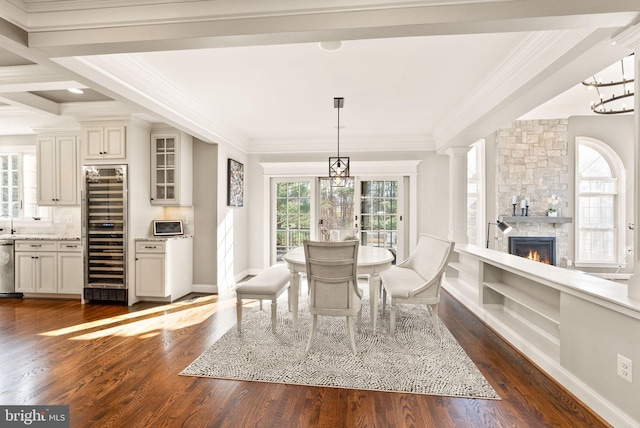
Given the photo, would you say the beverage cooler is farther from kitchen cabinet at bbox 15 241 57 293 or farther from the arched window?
the arched window

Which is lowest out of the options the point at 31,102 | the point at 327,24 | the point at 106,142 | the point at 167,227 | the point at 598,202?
the point at 167,227

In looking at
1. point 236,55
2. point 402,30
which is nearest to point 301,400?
point 402,30

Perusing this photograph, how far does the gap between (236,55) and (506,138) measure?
213 inches

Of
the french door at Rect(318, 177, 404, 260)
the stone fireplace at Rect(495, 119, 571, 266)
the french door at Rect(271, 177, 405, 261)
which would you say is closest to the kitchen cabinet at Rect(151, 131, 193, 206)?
the french door at Rect(271, 177, 405, 261)

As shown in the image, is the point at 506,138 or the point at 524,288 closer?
the point at 524,288

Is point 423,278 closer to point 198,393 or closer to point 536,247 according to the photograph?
point 198,393

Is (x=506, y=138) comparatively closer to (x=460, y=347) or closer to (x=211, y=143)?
(x=460, y=347)

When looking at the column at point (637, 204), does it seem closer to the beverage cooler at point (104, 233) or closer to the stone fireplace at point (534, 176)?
the stone fireplace at point (534, 176)

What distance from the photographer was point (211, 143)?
15.8 ft

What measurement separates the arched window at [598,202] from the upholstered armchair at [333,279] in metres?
5.58

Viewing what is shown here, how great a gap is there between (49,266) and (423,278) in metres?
4.98

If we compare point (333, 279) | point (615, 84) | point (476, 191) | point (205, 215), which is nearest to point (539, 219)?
point (476, 191)

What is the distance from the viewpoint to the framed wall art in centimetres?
511

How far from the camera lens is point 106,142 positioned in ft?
13.5
